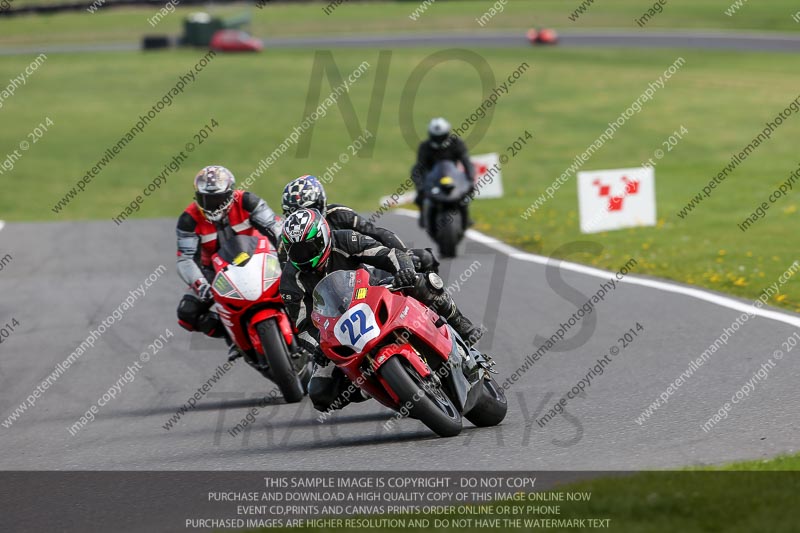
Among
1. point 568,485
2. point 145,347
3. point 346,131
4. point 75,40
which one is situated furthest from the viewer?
point 75,40

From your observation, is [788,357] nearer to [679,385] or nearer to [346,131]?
[679,385]

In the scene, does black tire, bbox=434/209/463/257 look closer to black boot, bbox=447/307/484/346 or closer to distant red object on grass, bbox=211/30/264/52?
black boot, bbox=447/307/484/346

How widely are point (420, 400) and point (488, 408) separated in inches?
36.4

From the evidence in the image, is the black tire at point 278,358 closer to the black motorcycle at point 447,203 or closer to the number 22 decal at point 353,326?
the number 22 decal at point 353,326

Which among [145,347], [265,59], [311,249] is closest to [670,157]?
[145,347]

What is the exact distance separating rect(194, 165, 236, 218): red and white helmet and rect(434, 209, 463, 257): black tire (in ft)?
20.8

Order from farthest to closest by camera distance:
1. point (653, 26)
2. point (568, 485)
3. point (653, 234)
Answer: point (653, 26) < point (653, 234) < point (568, 485)

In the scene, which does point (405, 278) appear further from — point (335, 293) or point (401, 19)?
point (401, 19)

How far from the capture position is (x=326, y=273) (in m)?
7.84

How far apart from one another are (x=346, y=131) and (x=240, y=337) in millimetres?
27869

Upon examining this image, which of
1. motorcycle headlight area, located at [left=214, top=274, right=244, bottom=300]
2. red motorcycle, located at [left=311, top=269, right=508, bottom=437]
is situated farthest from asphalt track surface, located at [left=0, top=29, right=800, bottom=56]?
red motorcycle, located at [left=311, top=269, right=508, bottom=437]

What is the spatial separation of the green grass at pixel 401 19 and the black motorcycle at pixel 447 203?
40751 mm

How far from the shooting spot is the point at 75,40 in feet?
206

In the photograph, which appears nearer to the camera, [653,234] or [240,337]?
[240,337]
